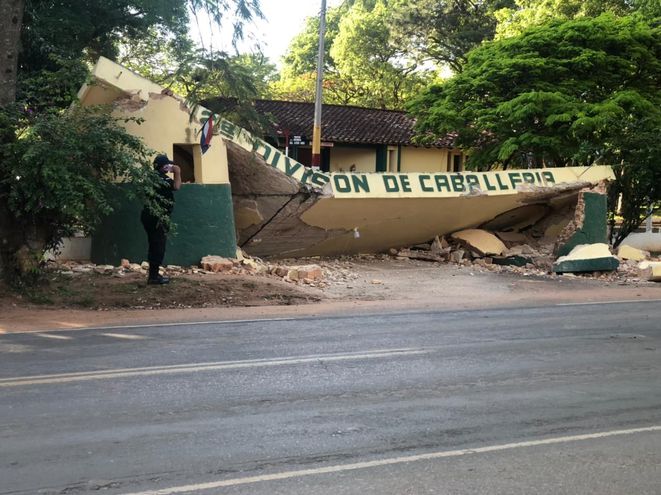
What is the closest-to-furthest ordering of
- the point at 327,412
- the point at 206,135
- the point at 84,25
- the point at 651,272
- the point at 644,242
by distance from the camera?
the point at 327,412 → the point at 206,135 → the point at 651,272 → the point at 84,25 → the point at 644,242

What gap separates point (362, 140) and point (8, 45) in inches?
911

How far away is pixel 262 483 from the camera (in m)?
4.32

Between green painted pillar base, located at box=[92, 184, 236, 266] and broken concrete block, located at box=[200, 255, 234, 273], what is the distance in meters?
0.23

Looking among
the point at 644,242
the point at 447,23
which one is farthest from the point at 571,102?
the point at 447,23

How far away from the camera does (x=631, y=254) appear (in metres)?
20.9

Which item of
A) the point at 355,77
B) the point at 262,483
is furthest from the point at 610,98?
the point at 355,77

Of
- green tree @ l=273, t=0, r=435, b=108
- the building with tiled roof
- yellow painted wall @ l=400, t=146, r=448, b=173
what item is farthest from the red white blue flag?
green tree @ l=273, t=0, r=435, b=108

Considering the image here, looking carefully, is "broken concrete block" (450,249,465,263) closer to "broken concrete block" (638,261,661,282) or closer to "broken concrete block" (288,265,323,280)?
"broken concrete block" (638,261,661,282)

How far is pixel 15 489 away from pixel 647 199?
843 inches

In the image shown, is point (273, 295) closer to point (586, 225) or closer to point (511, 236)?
point (586, 225)

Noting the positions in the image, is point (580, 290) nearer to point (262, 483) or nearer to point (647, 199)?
point (647, 199)

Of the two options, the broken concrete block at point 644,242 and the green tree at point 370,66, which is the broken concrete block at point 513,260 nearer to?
the broken concrete block at point 644,242

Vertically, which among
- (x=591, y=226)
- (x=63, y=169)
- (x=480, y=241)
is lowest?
(x=480, y=241)

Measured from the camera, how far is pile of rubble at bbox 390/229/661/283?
58.5 feet
